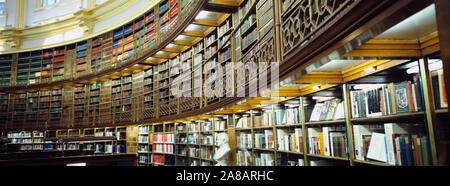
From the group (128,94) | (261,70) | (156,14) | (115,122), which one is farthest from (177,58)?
(261,70)

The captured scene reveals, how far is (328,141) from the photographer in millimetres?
2861

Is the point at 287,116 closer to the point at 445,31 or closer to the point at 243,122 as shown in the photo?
the point at 243,122

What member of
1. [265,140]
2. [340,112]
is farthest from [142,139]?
[340,112]

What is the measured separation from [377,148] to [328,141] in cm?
68

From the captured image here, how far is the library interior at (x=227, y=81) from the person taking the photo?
1633 millimetres

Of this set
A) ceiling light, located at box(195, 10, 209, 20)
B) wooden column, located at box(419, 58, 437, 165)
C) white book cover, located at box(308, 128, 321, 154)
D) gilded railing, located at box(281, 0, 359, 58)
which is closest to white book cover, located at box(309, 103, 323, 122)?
white book cover, located at box(308, 128, 321, 154)

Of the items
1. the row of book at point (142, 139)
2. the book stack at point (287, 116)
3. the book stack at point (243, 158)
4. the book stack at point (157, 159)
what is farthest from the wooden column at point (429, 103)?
the row of book at point (142, 139)

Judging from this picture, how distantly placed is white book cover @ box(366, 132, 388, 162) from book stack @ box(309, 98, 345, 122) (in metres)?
0.44

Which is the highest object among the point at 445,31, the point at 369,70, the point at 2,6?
the point at 2,6

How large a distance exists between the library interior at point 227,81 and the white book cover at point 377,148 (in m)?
0.01

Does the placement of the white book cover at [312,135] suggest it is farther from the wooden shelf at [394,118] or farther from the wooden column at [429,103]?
the wooden column at [429,103]

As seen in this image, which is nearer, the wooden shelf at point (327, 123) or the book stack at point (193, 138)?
the wooden shelf at point (327, 123)
